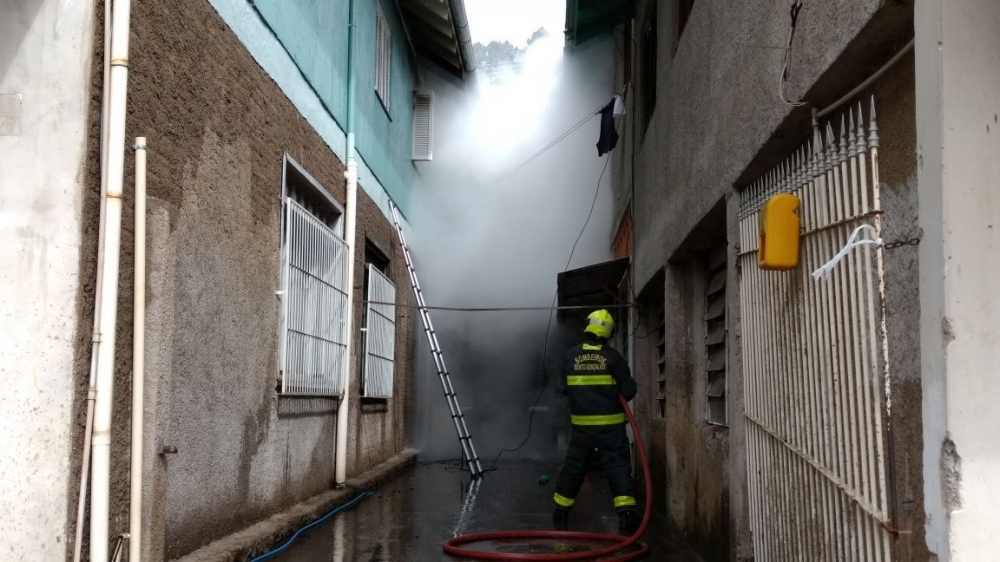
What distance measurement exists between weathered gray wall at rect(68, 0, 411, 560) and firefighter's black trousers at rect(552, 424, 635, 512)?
214 centimetres

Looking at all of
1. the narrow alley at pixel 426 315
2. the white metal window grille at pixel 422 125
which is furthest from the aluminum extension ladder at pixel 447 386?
the white metal window grille at pixel 422 125

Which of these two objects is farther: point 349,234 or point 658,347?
point 658,347

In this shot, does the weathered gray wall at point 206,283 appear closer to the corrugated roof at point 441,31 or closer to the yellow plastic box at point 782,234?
the yellow plastic box at point 782,234

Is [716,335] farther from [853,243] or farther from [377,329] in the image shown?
[377,329]

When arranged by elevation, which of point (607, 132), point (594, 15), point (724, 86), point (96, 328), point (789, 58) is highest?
point (594, 15)

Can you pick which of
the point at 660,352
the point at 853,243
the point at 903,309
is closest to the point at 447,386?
the point at 660,352

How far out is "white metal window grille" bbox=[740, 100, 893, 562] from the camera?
9.21ft

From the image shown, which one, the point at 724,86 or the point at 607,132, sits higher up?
the point at 607,132

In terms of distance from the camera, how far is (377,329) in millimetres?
10672

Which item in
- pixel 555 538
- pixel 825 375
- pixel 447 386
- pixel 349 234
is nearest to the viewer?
pixel 825 375

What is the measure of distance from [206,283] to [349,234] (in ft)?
11.9

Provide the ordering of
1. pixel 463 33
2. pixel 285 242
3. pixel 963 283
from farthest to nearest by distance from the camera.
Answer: pixel 463 33 → pixel 285 242 → pixel 963 283

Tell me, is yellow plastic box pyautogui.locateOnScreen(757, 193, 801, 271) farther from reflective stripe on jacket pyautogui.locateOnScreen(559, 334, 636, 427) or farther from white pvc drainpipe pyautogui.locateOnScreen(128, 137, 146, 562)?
reflective stripe on jacket pyautogui.locateOnScreen(559, 334, 636, 427)

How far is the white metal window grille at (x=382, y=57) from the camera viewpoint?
36.2ft
